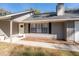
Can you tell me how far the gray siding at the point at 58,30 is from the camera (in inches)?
691

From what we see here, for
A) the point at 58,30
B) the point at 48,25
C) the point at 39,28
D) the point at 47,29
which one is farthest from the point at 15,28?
the point at 58,30

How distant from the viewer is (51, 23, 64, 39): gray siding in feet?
57.6

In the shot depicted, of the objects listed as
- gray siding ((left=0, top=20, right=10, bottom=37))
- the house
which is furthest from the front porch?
gray siding ((left=0, top=20, right=10, bottom=37))

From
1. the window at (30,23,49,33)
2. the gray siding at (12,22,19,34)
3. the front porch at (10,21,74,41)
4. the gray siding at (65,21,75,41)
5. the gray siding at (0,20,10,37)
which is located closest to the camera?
the gray siding at (65,21,75,41)

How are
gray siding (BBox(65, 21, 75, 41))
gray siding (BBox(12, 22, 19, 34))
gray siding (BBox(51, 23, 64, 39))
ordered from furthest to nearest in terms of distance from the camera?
gray siding (BBox(12, 22, 19, 34)) < gray siding (BBox(51, 23, 64, 39)) < gray siding (BBox(65, 21, 75, 41))

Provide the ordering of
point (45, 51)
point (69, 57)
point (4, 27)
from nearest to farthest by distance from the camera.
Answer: point (69, 57) < point (45, 51) < point (4, 27)

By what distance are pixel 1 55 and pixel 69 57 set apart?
13.3 feet

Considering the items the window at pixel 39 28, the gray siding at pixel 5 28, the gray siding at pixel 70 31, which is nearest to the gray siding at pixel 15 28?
the gray siding at pixel 5 28

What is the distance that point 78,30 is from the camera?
1534cm

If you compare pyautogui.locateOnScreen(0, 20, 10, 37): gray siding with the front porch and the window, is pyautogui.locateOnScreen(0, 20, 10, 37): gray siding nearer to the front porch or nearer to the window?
the front porch

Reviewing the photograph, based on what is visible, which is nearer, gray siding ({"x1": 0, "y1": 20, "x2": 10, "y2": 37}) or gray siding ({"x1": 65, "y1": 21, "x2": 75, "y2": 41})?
gray siding ({"x1": 65, "y1": 21, "x2": 75, "y2": 41})

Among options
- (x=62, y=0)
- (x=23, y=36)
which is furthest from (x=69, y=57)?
(x=23, y=36)

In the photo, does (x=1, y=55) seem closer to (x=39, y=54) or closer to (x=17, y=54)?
(x=17, y=54)

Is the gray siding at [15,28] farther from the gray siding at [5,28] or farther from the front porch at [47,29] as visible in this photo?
the gray siding at [5,28]
